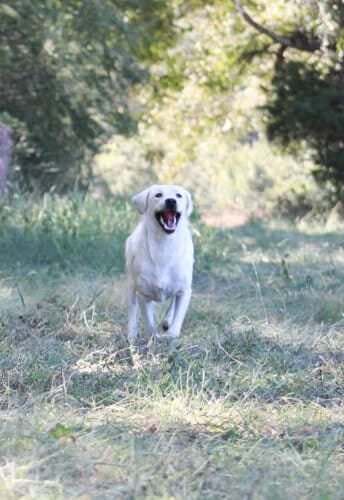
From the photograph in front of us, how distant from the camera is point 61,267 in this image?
1129 centimetres

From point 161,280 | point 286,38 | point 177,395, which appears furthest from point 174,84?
point 177,395

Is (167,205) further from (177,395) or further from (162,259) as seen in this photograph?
(177,395)

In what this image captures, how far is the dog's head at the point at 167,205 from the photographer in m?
7.05

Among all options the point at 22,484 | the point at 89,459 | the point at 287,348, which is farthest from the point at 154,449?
the point at 287,348

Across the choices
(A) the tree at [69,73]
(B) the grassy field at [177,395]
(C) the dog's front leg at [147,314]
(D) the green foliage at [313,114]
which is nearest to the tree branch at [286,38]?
(D) the green foliage at [313,114]

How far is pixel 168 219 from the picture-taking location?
714 cm

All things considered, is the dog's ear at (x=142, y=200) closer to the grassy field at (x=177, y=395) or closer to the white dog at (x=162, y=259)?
the white dog at (x=162, y=259)

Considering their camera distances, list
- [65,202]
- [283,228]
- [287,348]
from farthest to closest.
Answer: [283,228], [65,202], [287,348]

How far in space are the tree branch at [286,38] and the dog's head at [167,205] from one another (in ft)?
38.8

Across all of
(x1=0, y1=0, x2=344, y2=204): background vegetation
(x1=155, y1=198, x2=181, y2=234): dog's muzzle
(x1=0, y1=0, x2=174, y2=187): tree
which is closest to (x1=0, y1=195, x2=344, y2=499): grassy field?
(x1=155, y1=198, x2=181, y2=234): dog's muzzle

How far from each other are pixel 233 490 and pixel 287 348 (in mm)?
2790

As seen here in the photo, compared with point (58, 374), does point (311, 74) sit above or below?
above

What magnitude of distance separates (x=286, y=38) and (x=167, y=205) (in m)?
12.5

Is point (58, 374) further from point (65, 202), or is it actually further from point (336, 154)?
point (336, 154)
